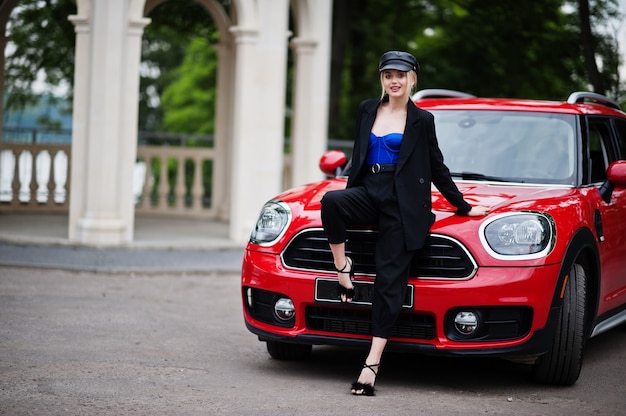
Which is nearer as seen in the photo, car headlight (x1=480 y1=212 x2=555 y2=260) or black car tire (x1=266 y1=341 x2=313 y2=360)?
car headlight (x1=480 y1=212 x2=555 y2=260)

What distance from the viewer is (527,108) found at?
25.2ft

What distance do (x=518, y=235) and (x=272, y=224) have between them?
4.83ft

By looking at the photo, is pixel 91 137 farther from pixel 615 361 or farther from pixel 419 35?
pixel 419 35

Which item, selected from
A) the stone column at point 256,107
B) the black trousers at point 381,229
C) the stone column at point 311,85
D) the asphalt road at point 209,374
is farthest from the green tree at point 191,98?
the black trousers at point 381,229

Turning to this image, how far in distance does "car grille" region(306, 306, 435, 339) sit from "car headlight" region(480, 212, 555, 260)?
21.3 inches

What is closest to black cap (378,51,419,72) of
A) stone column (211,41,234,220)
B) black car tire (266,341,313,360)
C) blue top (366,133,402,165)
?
blue top (366,133,402,165)

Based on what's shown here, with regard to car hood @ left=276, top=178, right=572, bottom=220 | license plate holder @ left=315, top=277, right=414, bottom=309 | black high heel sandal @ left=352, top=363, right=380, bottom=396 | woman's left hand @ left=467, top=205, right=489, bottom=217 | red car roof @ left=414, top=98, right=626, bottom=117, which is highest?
red car roof @ left=414, top=98, right=626, bottom=117

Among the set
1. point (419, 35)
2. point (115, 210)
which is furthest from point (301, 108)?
point (419, 35)

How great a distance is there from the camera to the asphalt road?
5.77 meters

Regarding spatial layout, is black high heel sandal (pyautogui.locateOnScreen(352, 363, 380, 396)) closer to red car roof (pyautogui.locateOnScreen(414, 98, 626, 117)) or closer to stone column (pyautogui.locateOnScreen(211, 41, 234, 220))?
red car roof (pyautogui.locateOnScreen(414, 98, 626, 117))

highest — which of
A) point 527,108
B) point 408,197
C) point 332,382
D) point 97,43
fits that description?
point 97,43

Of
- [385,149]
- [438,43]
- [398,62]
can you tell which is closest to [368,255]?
[385,149]

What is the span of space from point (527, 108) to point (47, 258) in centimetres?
625

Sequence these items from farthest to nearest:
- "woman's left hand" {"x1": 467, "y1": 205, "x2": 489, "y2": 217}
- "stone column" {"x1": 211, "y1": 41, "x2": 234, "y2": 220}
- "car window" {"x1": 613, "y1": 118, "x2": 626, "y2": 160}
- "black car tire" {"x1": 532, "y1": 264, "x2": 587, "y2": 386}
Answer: "stone column" {"x1": 211, "y1": 41, "x2": 234, "y2": 220} → "car window" {"x1": 613, "y1": 118, "x2": 626, "y2": 160} → "black car tire" {"x1": 532, "y1": 264, "x2": 587, "y2": 386} → "woman's left hand" {"x1": 467, "y1": 205, "x2": 489, "y2": 217}
